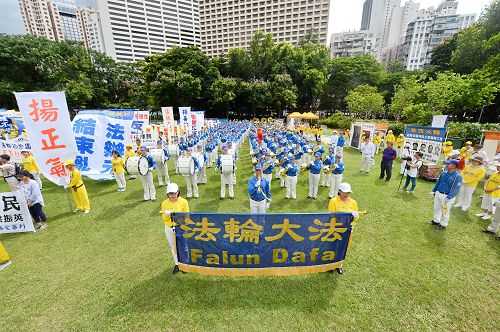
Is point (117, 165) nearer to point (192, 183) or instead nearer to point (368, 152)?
point (192, 183)

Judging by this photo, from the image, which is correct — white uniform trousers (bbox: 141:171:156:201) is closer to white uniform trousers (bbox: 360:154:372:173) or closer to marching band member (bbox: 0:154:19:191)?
marching band member (bbox: 0:154:19:191)

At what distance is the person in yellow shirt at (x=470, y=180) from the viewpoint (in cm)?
719

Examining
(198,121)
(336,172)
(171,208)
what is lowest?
(336,172)

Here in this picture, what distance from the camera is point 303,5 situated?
82688 mm

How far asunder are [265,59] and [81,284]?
46.4 m

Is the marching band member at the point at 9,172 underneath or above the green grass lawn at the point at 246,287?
above

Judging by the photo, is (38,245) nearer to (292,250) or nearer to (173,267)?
(173,267)

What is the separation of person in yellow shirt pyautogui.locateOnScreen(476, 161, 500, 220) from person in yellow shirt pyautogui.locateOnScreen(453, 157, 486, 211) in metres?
0.37

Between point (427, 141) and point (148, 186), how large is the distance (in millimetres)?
13003

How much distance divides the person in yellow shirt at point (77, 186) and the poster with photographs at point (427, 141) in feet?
47.9

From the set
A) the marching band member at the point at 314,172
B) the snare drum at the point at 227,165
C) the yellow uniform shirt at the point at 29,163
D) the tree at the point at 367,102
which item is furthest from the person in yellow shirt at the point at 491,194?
the tree at the point at 367,102

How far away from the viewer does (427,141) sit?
10.3 m

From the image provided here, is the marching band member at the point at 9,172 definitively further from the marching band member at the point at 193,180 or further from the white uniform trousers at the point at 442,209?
the white uniform trousers at the point at 442,209

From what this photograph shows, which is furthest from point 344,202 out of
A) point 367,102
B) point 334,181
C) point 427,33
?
point 427,33
